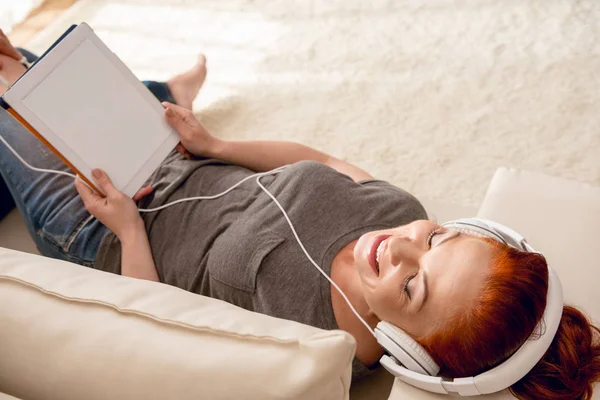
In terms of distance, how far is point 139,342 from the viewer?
2.25 feet

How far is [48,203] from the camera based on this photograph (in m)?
A: 1.29

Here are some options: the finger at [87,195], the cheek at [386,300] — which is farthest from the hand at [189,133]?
the cheek at [386,300]

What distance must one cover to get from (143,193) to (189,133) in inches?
6.7

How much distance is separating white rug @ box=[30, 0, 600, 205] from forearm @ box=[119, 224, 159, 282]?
70cm

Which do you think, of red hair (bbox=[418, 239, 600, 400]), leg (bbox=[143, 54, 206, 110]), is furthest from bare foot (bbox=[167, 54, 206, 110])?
red hair (bbox=[418, 239, 600, 400])

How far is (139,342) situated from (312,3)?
1.81 m

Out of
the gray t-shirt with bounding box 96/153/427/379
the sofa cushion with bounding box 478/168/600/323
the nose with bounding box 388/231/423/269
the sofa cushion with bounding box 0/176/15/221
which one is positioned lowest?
the sofa cushion with bounding box 478/168/600/323

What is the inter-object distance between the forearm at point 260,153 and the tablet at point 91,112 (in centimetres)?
12

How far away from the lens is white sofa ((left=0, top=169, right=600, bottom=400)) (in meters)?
0.62

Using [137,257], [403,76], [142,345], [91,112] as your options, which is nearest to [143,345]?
[142,345]

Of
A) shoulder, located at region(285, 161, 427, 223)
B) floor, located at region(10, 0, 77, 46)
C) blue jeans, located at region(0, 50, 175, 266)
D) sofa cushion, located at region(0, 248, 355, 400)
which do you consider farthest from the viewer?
floor, located at region(10, 0, 77, 46)

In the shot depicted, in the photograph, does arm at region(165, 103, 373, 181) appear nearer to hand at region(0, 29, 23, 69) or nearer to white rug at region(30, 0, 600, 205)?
white rug at region(30, 0, 600, 205)

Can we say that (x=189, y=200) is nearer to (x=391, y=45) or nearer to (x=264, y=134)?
(x=264, y=134)

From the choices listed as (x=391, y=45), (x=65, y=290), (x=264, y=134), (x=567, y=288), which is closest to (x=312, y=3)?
(x=391, y=45)
